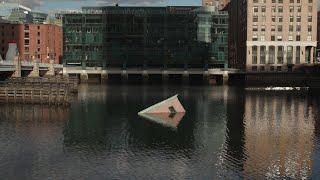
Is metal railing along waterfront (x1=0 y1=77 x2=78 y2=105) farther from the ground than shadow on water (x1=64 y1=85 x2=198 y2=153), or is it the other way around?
metal railing along waterfront (x1=0 y1=77 x2=78 y2=105)

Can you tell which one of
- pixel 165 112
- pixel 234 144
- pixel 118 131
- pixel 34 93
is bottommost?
pixel 234 144

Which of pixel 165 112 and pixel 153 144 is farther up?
pixel 165 112

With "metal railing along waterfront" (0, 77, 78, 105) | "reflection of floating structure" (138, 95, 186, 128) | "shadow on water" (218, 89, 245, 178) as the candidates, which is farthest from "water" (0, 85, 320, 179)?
"metal railing along waterfront" (0, 77, 78, 105)

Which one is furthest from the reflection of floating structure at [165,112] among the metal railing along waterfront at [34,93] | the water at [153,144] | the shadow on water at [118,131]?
the metal railing along waterfront at [34,93]

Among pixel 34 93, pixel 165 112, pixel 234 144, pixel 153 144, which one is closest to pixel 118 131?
pixel 153 144

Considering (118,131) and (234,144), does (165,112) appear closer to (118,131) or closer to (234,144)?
(118,131)

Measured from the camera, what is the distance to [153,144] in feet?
199

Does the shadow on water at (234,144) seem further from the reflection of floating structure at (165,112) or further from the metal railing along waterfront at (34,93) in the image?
the metal railing along waterfront at (34,93)

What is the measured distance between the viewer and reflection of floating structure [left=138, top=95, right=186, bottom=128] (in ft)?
278

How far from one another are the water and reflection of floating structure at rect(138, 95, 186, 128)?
2016 mm

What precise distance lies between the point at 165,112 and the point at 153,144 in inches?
1229

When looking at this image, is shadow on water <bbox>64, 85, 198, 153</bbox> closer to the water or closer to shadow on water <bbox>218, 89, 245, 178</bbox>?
the water

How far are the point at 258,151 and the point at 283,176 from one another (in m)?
11.4

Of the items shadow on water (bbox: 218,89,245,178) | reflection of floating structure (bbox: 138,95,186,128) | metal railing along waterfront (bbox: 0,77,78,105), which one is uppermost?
metal railing along waterfront (bbox: 0,77,78,105)
